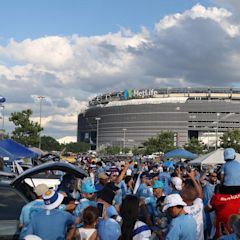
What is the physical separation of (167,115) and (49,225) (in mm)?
161547

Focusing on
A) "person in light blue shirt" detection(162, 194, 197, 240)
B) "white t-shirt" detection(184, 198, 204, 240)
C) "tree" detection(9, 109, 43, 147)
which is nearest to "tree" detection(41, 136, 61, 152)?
"tree" detection(9, 109, 43, 147)

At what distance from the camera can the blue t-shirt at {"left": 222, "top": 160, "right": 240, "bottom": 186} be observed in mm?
7566

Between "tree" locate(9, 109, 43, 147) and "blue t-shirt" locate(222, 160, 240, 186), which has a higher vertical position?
"tree" locate(9, 109, 43, 147)

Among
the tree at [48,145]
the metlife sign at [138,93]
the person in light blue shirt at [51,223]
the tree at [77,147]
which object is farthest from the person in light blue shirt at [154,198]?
the metlife sign at [138,93]

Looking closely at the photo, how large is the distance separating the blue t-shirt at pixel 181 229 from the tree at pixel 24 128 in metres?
47.5

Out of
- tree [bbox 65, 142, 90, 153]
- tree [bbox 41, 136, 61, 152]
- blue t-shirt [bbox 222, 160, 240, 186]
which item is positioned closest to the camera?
blue t-shirt [bbox 222, 160, 240, 186]

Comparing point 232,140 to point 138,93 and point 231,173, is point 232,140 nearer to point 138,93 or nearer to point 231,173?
point 138,93

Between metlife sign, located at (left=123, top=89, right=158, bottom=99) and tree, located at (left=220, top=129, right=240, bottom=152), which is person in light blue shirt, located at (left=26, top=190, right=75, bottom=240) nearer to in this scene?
tree, located at (left=220, top=129, right=240, bottom=152)

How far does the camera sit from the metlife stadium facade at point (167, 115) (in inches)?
6427

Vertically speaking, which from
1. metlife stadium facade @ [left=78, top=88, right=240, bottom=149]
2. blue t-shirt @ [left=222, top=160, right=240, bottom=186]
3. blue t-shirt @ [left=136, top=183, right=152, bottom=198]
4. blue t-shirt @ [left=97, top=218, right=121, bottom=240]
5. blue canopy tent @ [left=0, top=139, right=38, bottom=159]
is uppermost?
metlife stadium facade @ [left=78, top=88, right=240, bottom=149]

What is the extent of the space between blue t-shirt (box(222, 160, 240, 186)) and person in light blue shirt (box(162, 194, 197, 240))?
2.24 metres

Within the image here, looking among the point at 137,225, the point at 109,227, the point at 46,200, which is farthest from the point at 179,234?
the point at 46,200

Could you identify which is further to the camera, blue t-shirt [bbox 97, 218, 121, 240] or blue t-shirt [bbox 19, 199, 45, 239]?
blue t-shirt [bbox 19, 199, 45, 239]

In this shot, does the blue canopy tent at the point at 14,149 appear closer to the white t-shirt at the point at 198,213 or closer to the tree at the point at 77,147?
the white t-shirt at the point at 198,213
